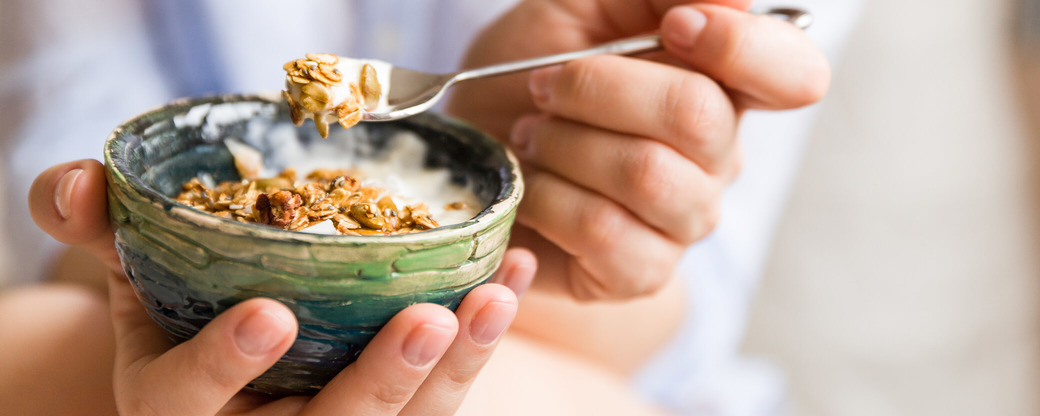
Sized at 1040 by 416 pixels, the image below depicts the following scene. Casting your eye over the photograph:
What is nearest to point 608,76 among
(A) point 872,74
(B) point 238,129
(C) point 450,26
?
(B) point 238,129

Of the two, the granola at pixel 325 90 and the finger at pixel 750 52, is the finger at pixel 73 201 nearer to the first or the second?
the granola at pixel 325 90

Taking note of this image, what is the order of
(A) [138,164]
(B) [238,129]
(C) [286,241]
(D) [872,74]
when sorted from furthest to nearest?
(D) [872,74] → (B) [238,129] → (A) [138,164] → (C) [286,241]

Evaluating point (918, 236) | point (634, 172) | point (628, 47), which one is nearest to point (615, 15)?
point (628, 47)

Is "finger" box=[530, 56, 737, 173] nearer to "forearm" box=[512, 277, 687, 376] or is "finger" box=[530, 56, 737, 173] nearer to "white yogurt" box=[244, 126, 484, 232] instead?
"white yogurt" box=[244, 126, 484, 232]

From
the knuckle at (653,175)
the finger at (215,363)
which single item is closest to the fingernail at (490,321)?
the finger at (215,363)

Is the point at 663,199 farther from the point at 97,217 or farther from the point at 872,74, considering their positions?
the point at 872,74
